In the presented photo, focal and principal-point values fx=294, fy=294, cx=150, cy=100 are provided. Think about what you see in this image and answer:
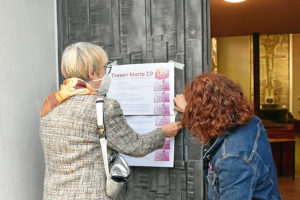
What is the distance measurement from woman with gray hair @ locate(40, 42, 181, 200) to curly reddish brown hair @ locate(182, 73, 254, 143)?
391 mm

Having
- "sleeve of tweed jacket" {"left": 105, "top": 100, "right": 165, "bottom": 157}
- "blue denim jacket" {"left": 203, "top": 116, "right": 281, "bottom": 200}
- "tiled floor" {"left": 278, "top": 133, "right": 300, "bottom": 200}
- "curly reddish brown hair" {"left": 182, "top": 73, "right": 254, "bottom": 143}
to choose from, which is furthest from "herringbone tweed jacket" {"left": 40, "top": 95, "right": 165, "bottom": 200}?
"tiled floor" {"left": 278, "top": 133, "right": 300, "bottom": 200}

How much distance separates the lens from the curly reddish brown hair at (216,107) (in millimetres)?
1363

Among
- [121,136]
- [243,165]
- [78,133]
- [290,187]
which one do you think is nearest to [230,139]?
[243,165]

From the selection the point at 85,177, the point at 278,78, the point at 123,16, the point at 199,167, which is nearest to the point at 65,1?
the point at 123,16

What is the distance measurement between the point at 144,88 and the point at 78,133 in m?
0.75

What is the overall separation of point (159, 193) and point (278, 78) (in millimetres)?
10773

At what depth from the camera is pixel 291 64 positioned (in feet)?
37.9

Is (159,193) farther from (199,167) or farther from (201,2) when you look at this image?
(201,2)

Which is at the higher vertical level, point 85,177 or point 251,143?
point 251,143

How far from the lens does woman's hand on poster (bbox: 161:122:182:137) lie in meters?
1.88

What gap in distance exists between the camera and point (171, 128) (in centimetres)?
191

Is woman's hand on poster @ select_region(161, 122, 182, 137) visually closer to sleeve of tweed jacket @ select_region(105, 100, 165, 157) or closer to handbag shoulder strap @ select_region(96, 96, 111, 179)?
sleeve of tweed jacket @ select_region(105, 100, 165, 157)

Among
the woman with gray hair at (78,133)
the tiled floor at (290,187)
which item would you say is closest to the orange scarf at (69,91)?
the woman with gray hair at (78,133)

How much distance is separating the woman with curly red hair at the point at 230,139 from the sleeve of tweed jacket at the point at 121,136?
12.7 inches
